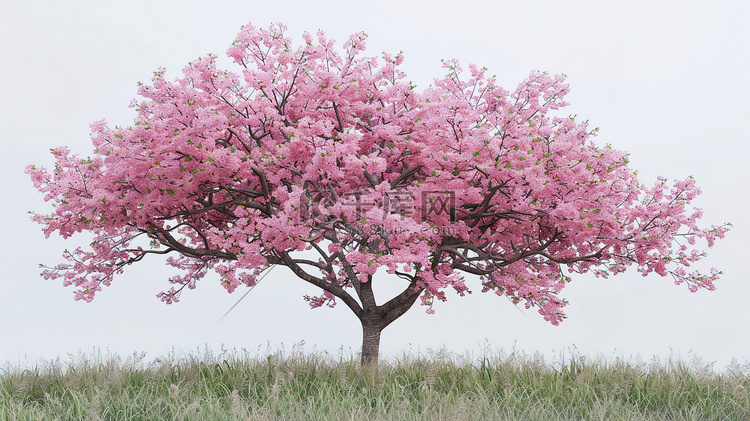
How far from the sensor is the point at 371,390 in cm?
838

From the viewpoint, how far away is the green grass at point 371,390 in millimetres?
7406

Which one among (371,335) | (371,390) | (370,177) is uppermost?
(370,177)

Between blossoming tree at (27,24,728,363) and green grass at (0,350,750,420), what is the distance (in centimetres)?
120

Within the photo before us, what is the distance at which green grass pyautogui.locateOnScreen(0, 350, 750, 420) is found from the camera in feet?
24.3

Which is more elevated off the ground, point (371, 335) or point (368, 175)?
point (368, 175)

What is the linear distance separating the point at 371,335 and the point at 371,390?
6.57 ft

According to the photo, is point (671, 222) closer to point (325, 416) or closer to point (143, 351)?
point (325, 416)

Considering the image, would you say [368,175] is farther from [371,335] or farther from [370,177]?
[371,335]

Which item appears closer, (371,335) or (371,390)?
(371,390)

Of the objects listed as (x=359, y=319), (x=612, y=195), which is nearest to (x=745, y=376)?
(x=612, y=195)

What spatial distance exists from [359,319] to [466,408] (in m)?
3.67

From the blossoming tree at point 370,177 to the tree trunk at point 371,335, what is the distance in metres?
0.02

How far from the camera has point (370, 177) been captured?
8883mm

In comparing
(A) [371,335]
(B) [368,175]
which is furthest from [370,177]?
(A) [371,335]
